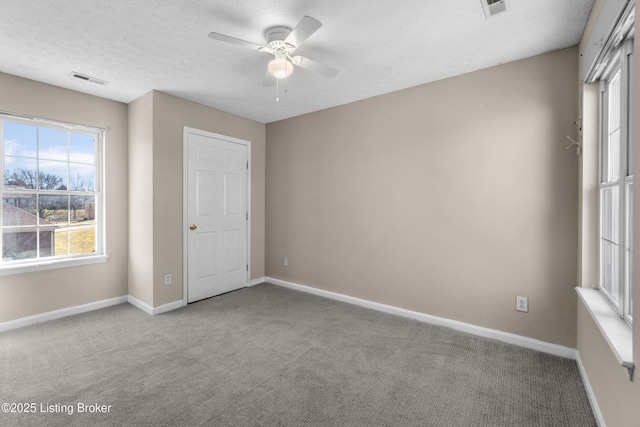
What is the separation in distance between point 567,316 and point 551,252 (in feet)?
1.71

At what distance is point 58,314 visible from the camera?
3268 mm

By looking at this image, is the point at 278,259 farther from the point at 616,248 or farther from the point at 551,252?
the point at 616,248

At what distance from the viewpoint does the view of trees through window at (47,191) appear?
3.03 metres

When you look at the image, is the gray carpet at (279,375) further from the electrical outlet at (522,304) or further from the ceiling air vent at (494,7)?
the ceiling air vent at (494,7)

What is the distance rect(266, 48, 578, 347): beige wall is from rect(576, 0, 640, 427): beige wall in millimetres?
290

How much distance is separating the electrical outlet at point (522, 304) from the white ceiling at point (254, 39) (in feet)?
6.85

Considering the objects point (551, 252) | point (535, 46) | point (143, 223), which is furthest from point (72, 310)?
point (535, 46)

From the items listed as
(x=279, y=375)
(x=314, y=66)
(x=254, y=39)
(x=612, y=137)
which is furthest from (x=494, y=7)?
(x=279, y=375)

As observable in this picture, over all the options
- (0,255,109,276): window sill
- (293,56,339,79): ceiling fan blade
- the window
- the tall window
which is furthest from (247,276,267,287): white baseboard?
the tall window

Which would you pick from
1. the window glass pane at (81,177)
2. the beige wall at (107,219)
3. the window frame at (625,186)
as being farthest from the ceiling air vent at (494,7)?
the window glass pane at (81,177)

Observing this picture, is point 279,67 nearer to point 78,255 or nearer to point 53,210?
point 53,210

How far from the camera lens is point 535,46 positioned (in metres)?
2.40

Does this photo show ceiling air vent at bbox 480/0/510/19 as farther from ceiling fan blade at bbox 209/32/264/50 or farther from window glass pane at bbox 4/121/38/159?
window glass pane at bbox 4/121/38/159

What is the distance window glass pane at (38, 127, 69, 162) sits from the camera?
126 inches
